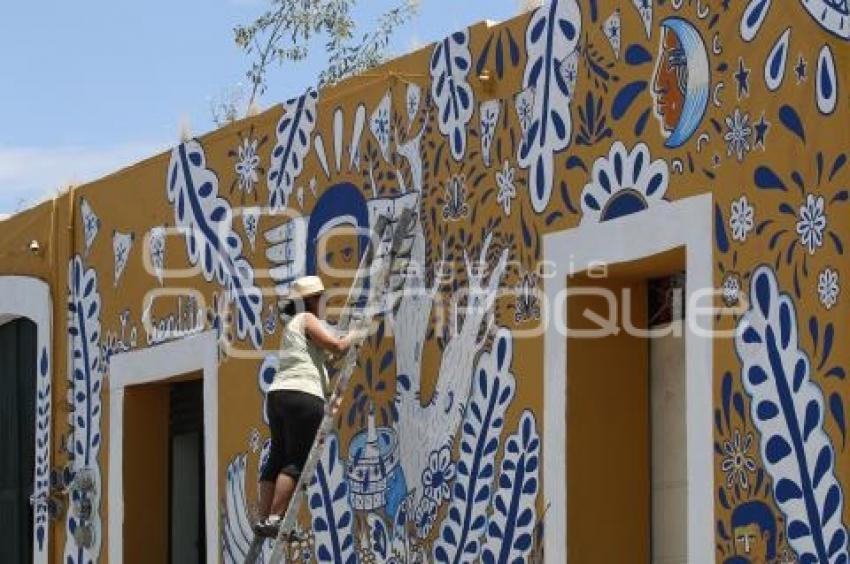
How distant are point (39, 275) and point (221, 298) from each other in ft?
9.28

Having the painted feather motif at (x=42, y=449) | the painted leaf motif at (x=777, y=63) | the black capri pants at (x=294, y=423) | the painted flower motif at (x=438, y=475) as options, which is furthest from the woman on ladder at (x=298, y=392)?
the painted feather motif at (x=42, y=449)

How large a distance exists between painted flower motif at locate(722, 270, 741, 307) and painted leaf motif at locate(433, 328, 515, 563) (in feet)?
5.10

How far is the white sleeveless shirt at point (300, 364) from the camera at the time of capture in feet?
35.7

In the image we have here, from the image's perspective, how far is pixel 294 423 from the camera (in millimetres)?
10922

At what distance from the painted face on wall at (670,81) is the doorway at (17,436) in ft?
23.4

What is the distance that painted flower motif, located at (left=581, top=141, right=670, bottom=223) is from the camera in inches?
367

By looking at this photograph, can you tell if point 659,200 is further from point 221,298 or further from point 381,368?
point 221,298

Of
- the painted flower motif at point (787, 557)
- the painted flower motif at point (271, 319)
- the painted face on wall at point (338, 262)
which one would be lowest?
the painted flower motif at point (787, 557)

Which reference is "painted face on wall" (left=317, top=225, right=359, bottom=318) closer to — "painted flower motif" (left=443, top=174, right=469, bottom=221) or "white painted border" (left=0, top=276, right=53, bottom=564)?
"painted flower motif" (left=443, top=174, right=469, bottom=221)

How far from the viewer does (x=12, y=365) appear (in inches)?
625

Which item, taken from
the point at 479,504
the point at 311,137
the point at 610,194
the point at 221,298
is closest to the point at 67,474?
the point at 221,298

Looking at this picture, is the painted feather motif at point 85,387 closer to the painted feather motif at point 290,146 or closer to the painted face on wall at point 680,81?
the painted feather motif at point 290,146

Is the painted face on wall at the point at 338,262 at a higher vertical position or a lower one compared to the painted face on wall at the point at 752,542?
higher

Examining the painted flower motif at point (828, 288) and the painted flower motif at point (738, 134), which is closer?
the painted flower motif at point (828, 288)
